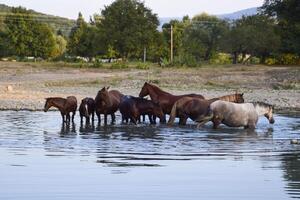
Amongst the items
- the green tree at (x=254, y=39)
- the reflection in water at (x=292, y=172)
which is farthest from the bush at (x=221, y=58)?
the reflection in water at (x=292, y=172)

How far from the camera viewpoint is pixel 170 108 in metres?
23.3

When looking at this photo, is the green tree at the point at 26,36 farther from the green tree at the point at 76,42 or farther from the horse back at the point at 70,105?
the horse back at the point at 70,105

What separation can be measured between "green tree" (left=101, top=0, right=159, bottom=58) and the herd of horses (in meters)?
63.9

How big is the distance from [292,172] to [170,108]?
10836 millimetres

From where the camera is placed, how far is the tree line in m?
75.9

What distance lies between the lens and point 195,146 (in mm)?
16469

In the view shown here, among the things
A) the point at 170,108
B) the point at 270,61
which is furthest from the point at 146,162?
the point at 270,61

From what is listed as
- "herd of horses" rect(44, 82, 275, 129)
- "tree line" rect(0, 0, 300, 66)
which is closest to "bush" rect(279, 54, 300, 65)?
"tree line" rect(0, 0, 300, 66)

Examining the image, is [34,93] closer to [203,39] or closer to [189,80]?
[189,80]

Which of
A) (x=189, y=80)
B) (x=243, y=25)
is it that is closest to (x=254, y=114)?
(x=189, y=80)

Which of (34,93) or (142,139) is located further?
(34,93)

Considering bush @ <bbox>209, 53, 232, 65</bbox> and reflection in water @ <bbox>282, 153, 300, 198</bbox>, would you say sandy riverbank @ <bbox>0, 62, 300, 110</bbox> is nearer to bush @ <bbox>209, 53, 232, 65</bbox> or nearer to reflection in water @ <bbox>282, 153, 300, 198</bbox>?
reflection in water @ <bbox>282, 153, 300, 198</bbox>

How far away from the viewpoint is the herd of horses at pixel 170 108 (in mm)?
20812

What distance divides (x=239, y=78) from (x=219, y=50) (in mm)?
43824
